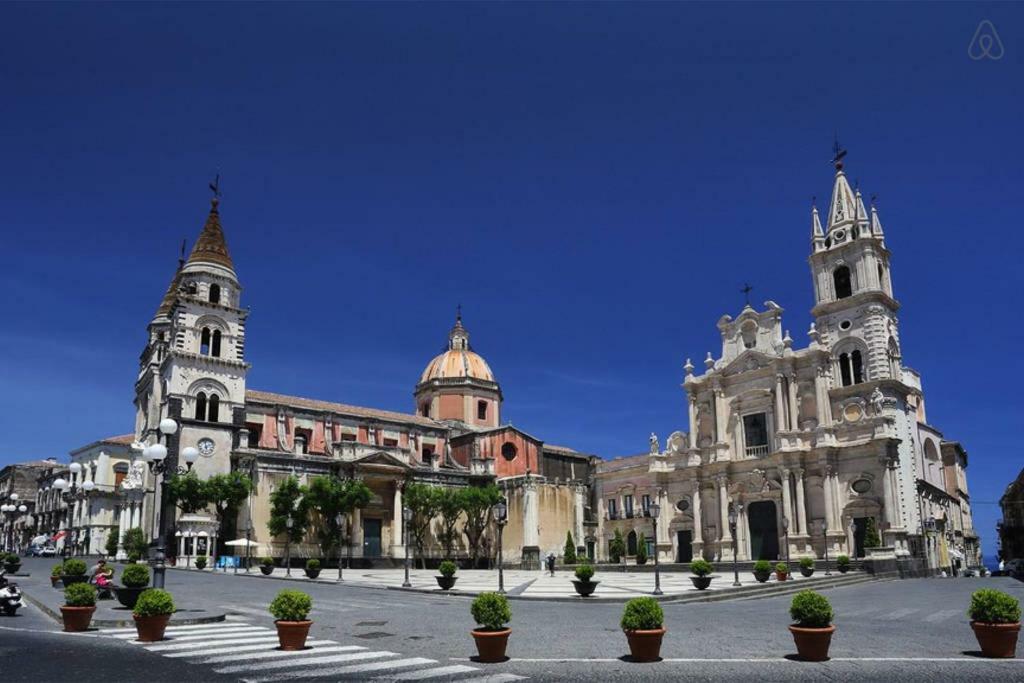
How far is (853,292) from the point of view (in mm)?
54375

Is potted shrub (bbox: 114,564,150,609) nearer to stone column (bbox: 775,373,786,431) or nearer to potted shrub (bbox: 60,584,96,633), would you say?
potted shrub (bbox: 60,584,96,633)

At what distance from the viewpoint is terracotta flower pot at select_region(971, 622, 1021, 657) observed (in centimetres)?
1218

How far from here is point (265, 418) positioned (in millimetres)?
60062

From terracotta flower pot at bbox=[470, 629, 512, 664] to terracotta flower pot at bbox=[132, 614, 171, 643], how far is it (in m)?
6.22

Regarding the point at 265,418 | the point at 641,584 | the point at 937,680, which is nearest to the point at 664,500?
the point at 641,584

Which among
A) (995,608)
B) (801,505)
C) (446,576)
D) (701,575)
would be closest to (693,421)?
(801,505)

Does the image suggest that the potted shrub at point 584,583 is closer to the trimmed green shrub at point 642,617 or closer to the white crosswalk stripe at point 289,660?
the white crosswalk stripe at point 289,660

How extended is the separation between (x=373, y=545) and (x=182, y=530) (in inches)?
554

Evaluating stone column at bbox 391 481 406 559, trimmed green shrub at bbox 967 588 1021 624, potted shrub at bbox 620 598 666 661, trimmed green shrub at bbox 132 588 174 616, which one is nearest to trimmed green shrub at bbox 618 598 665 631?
potted shrub at bbox 620 598 666 661

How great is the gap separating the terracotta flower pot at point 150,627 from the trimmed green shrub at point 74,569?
11.5 metres

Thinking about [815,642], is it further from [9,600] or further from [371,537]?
[371,537]

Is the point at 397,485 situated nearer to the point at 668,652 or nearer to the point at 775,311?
the point at 775,311

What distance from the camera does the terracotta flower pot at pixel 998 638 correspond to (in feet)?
40.0

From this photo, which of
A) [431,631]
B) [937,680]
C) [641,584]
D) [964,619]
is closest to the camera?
[937,680]
